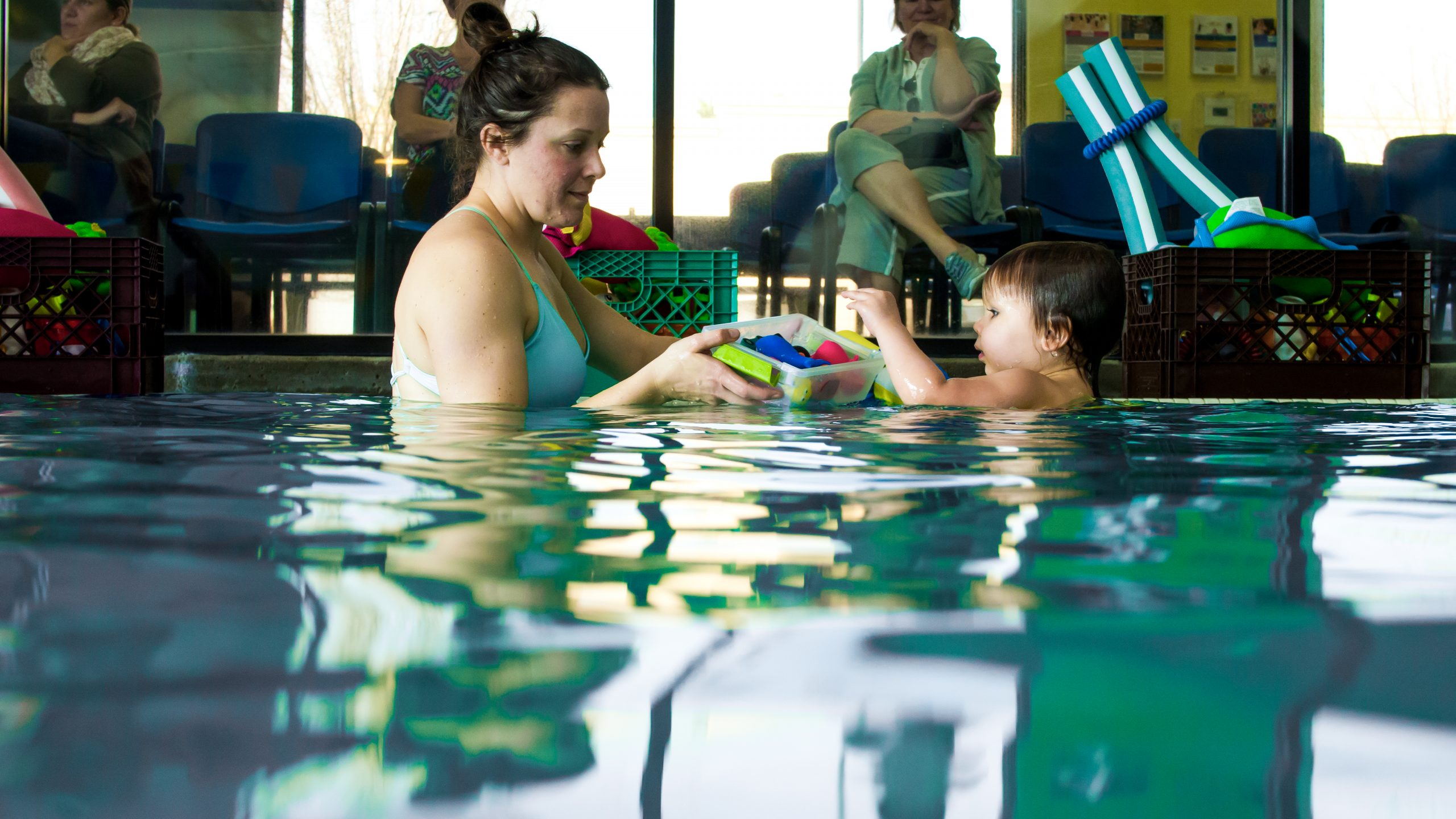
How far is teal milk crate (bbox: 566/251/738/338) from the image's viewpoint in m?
3.07

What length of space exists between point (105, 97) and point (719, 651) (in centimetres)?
507

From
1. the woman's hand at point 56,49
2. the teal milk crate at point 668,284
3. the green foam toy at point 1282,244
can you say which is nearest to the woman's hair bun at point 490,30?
the teal milk crate at point 668,284

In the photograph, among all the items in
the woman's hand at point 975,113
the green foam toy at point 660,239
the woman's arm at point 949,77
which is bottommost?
the green foam toy at point 660,239

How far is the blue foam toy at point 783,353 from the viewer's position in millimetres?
2008

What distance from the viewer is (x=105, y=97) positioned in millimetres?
4438

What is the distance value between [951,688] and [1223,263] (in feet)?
9.12

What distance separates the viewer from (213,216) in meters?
4.47

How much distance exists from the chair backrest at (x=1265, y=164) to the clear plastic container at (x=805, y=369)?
319 cm

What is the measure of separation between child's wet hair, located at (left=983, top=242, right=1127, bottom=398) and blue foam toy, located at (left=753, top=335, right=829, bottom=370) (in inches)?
23.4

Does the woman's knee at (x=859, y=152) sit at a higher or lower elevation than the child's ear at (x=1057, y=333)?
higher

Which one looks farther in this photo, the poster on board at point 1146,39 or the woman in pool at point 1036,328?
the poster on board at point 1146,39

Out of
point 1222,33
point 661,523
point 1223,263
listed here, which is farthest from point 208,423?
point 1222,33

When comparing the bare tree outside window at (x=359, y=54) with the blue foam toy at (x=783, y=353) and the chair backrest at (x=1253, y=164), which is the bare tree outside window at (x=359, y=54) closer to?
the blue foam toy at (x=783, y=353)

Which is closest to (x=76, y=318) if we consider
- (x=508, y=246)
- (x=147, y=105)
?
(x=508, y=246)
